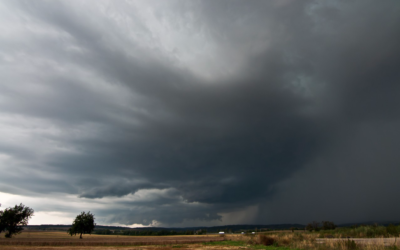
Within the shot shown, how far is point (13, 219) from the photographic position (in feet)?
300

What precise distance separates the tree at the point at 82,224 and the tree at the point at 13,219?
18.5 meters

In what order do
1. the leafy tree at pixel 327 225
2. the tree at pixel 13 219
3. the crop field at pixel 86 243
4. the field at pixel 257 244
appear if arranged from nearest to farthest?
the field at pixel 257 244 < the crop field at pixel 86 243 < the tree at pixel 13 219 < the leafy tree at pixel 327 225

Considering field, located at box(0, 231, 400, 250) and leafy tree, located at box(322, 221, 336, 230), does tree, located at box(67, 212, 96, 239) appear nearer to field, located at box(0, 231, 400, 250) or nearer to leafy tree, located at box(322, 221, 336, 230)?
field, located at box(0, 231, 400, 250)

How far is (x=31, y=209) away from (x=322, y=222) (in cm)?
13580

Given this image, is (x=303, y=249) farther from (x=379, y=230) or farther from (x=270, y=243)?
(x=379, y=230)

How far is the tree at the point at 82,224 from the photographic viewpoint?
102956mm

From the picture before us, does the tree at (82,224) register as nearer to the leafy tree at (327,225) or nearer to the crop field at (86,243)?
the crop field at (86,243)

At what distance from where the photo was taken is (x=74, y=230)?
103m

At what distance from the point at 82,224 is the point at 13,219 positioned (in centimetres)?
2591

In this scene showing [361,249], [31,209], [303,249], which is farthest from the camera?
[31,209]

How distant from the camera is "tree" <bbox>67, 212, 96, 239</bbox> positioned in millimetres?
102956

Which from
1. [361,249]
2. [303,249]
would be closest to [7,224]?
[303,249]

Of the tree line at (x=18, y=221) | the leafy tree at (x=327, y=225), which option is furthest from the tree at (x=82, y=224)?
the leafy tree at (x=327, y=225)

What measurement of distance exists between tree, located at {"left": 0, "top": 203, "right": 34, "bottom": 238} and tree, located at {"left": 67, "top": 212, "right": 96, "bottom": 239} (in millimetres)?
18487
